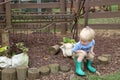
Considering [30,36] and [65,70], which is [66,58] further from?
[30,36]

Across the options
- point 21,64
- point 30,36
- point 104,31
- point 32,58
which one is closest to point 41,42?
point 30,36

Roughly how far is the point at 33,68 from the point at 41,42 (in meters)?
1.76

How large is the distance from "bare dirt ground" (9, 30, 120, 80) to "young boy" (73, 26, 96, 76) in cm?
20

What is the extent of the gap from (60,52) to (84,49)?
3.08 feet

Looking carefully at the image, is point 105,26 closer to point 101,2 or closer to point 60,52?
point 101,2

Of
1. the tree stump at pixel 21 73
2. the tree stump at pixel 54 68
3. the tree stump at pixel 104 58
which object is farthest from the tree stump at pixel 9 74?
the tree stump at pixel 104 58

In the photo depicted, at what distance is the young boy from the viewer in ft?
16.1

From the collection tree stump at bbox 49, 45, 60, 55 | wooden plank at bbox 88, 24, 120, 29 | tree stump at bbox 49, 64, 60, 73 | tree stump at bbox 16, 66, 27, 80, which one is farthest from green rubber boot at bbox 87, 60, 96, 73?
wooden plank at bbox 88, 24, 120, 29

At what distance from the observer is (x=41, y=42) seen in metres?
6.68

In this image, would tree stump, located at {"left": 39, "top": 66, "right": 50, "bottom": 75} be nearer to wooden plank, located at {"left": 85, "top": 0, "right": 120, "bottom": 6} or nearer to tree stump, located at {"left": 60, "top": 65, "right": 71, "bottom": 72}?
tree stump, located at {"left": 60, "top": 65, "right": 71, "bottom": 72}

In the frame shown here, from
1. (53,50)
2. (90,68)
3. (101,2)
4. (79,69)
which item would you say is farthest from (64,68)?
(101,2)

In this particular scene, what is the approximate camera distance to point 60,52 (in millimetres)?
5891

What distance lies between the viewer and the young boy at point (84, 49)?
4.91 metres

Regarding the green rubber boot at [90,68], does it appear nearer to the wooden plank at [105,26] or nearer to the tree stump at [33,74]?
the tree stump at [33,74]
